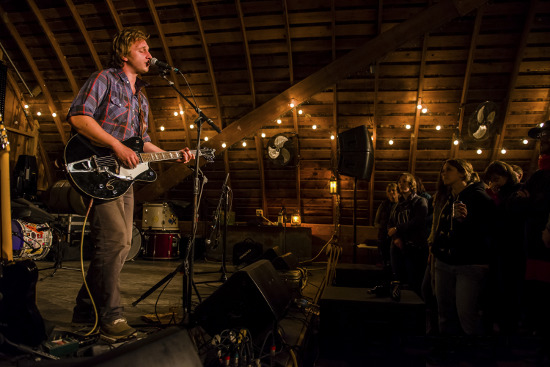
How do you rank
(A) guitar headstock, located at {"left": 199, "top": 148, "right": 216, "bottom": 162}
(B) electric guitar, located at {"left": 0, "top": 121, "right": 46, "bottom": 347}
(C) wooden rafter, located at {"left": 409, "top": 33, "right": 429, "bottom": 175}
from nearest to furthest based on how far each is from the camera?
(B) electric guitar, located at {"left": 0, "top": 121, "right": 46, "bottom": 347} → (A) guitar headstock, located at {"left": 199, "top": 148, "right": 216, "bottom": 162} → (C) wooden rafter, located at {"left": 409, "top": 33, "right": 429, "bottom": 175}

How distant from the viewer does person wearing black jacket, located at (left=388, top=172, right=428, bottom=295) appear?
521cm

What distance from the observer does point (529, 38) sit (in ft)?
24.1

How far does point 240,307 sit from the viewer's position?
2.58 m

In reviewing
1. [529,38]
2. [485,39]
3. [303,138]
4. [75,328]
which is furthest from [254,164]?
[75,328]

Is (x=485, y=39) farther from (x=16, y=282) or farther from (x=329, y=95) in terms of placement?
(x=16, y=282)

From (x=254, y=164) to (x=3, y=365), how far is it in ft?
26.5

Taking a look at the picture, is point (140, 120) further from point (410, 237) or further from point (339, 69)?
point (339, 69)

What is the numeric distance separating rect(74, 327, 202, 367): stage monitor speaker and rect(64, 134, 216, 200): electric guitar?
1497mm

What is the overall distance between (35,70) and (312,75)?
6417 millimetres

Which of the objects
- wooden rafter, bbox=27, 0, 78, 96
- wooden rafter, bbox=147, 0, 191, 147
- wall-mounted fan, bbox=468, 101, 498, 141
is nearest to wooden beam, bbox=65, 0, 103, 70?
wooden rafter, bbox=27, 0, 78, 96

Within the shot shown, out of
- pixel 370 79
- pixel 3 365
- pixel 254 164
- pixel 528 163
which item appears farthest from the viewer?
pixel 254 164

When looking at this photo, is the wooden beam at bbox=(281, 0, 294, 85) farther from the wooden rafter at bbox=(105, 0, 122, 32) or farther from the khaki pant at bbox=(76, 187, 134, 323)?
the khaki pant at bbox=(76, 187, 134, 323)

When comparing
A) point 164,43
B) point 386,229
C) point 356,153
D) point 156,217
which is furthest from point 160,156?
point 156,217

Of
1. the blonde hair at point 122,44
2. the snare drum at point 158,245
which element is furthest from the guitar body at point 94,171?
the snare drum at point 158,245
